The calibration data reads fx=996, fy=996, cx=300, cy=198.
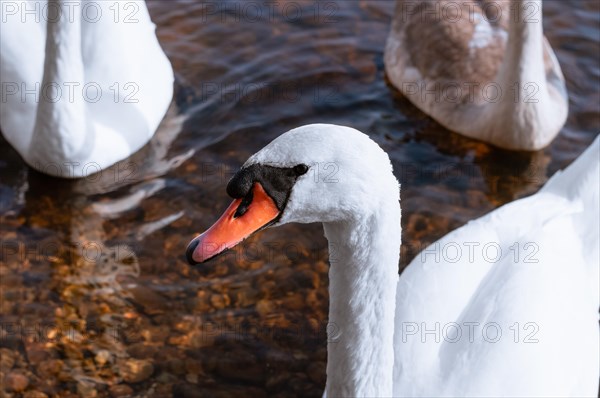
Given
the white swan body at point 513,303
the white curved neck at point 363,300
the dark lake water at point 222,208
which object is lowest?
the dark lake water at point 222,208

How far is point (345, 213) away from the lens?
10.1 ft

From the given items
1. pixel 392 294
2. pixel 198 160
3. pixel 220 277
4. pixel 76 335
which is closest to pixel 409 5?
pixel 198 160

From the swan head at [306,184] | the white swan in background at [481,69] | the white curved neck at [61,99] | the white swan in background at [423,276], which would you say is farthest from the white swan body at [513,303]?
the white curved neck at [61,99]

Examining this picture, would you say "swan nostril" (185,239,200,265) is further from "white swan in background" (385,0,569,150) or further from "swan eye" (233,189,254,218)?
"white swan in background" (385,0,569,150)

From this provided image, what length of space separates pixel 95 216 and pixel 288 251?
124 cm

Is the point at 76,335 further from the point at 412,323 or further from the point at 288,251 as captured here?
the point at 412,323

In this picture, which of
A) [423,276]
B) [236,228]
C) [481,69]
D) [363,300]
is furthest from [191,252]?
[481,69]

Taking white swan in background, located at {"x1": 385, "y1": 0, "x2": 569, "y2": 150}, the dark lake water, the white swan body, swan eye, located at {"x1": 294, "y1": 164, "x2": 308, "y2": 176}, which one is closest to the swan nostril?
swan eye, located at {"x1": 294, "y1": 164, "x2": 308, "y2": 176}

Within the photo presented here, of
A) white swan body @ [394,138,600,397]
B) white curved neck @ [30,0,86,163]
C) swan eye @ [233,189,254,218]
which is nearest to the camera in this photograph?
swan eye @ [233,189,254,218]

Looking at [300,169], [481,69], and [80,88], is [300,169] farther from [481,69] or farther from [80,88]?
[481,69]

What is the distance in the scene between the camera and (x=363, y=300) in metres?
3.30

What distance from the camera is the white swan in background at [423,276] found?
3.00 meters

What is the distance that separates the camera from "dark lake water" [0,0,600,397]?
5.25 m

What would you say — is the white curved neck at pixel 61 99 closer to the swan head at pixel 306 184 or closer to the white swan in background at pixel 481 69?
the white swan in background at pixel 481 69
